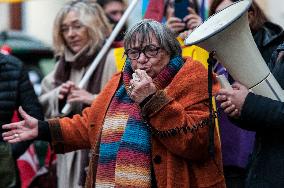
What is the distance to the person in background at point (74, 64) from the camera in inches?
235

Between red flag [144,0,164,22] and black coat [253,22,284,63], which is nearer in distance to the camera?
black coat [253,22,284,63]

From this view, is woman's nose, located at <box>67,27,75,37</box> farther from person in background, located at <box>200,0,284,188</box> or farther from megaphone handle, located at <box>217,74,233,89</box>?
megaphone handle, located at <box>217,74,233,89</box>

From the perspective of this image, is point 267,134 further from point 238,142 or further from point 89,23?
point 89,23

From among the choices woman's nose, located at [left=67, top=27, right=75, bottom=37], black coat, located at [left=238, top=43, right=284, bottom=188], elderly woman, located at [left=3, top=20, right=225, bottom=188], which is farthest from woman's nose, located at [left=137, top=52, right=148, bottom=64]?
woman's nose, located at [left=67, top=27, right=75, bottom=37]

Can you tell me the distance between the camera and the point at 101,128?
176 inches

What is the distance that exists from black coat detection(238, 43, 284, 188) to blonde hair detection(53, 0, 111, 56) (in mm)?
2361

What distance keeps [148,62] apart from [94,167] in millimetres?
657

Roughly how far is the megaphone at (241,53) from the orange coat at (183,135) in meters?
0.35

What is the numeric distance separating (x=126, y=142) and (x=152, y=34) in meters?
0.58

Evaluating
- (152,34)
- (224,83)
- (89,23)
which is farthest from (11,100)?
(224,83)

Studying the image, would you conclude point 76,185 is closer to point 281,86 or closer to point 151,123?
point 151,123

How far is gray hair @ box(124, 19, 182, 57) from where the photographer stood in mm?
4332

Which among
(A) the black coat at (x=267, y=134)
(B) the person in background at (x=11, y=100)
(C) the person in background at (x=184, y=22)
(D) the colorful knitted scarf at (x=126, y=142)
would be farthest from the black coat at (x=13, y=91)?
(A) the black coat at (x=267, y=134)

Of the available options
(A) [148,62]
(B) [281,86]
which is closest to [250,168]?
(B) [281,86]
